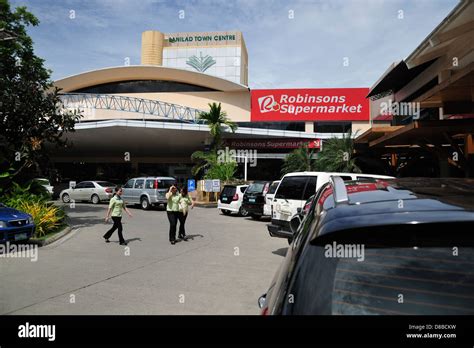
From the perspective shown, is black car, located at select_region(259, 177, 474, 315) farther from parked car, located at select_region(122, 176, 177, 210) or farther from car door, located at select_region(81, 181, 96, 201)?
car door, located at select_region(81, 181, 96, 201)

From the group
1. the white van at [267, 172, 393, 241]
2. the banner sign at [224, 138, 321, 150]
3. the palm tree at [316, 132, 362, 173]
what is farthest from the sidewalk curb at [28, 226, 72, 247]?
the banner sign at [224, 138, 321, 150]

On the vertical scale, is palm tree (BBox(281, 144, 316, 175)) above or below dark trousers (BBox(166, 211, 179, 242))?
above

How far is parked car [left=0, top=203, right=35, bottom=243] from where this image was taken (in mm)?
8758

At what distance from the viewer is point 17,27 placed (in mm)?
19266

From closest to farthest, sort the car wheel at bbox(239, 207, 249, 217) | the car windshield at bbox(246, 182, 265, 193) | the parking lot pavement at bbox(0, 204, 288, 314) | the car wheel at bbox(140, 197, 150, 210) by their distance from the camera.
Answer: the parking lot pavement at bbox(0, 204, 288, 314)
the car windshield at bbox(246, 182, 265, 193)
the car wheel at bbox(239, 207, 249, 217)
the car wheel at bbox(140, 197, 150, 210)

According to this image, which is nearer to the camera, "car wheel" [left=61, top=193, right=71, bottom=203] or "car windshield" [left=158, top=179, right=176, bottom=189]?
"car windshield" [left=158, top=179, right=176, bottom=189]

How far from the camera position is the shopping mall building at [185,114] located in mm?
32656

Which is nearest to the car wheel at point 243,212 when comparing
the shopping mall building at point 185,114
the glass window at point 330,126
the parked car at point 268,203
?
the parked car at point 268,203

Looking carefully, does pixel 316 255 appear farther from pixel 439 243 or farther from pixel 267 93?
pixel 267 93

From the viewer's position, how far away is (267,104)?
3712cm

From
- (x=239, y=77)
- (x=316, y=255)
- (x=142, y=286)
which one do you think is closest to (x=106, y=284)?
(x=142, y=286)

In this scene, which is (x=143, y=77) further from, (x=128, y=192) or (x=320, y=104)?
(x=128, y=192)

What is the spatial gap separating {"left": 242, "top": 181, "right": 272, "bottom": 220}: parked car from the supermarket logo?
68.7 ft

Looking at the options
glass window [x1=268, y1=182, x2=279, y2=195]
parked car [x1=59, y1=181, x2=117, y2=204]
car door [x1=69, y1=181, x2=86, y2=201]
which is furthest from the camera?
car door [x1=69, y1=181, x2=86, y2=201]
